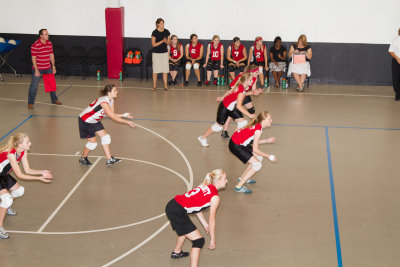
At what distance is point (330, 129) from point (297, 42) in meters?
4.67

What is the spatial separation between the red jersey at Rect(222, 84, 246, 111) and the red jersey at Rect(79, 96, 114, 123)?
7.13ft

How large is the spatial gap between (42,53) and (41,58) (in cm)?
13

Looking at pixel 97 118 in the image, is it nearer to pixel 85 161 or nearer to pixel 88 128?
pixel 88 128

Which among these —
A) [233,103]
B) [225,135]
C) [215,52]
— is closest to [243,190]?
[233,103]

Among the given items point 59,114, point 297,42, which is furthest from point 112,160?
point 297,42

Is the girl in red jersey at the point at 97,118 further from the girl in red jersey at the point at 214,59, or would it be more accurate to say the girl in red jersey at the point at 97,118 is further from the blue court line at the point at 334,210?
the girl in red jersey at the point at 214,59

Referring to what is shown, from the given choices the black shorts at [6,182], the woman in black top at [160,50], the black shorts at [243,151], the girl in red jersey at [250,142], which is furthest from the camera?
the woman in black top at [160,50]

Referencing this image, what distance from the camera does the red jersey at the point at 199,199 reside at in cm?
548

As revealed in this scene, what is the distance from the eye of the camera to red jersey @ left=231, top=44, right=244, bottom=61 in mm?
14680

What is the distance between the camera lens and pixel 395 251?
6188mm

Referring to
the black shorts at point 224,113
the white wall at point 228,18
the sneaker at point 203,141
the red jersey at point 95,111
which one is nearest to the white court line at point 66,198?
the red jersey at point 95,111

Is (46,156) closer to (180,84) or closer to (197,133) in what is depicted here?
(197,133)

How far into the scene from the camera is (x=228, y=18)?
1527 centimetres

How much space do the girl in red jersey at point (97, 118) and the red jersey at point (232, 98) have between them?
201 cm
